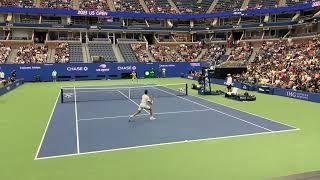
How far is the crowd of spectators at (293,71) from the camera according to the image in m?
27.3

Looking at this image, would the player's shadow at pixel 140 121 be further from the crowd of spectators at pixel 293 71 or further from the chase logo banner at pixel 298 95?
the crowd of spectators at pixel 293 71

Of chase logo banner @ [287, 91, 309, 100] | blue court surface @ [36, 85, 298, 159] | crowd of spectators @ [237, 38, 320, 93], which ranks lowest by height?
blue court surface @ [36, 85, 298, 159]

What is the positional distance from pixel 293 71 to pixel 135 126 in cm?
2086

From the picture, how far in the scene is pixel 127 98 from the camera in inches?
1066

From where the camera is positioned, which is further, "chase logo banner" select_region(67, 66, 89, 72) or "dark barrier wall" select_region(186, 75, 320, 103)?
"chase logo banner" select_region(67, 66, 89, 72)

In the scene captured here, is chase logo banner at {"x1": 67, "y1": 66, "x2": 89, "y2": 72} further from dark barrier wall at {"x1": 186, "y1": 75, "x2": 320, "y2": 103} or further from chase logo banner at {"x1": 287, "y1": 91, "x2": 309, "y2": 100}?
chase logo banner at {"x1": 287, "y1": 91, "x2": 309, "y2": 100}

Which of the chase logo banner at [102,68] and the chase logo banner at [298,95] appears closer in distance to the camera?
the chase logo banner at [298,95]

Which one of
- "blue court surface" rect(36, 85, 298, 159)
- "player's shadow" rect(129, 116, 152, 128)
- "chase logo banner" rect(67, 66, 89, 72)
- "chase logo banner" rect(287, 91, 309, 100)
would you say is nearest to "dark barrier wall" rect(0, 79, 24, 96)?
"chase logo banner" rect(67, 66, 89, 72)

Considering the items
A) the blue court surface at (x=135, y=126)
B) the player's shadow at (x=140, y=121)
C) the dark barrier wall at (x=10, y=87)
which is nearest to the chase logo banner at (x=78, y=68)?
the dark barrier wall at (x=10, y=87)

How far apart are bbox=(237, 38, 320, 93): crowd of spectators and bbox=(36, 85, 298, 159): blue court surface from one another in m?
8.75

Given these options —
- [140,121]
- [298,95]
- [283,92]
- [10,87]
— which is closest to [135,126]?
[140,121]

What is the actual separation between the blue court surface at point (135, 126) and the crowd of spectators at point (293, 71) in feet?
28.7

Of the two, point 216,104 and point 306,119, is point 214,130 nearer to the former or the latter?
point 306,119

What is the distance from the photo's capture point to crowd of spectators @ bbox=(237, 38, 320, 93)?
27.3 meters
